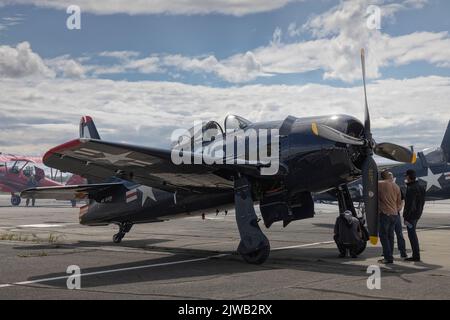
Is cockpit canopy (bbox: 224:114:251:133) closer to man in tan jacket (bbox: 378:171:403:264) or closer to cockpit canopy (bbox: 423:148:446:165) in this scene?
man in tan jacket (bbox: 378:171:403:264)

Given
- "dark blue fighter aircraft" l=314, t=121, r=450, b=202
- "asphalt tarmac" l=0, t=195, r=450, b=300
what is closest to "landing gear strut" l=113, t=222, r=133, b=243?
"asphalt tarmac" l=0, t=195, r=450, b=300

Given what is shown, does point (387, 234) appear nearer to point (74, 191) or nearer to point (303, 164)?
point (303, 164)

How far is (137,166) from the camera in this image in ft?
31.6

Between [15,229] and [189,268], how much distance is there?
11.9m

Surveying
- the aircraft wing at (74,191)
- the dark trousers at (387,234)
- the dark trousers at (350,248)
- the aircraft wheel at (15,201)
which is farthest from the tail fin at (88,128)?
the aircraft wheel at (15,201)

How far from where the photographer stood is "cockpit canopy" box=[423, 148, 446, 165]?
67.6 feet

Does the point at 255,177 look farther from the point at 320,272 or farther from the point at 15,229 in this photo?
the point at 15,229

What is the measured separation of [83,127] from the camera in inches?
707

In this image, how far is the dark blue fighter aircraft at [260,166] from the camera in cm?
920

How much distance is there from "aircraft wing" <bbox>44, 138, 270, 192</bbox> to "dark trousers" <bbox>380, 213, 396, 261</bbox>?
243cm

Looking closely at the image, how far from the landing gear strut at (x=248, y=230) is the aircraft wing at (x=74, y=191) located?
13.7ft

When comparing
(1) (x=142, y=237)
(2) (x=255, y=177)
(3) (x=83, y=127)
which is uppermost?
(3) (x=83, y=127)

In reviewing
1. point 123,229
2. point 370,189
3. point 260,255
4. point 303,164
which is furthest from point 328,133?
point 123,229

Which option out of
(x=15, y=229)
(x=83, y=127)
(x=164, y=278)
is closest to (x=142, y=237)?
(x=83, y=127)
